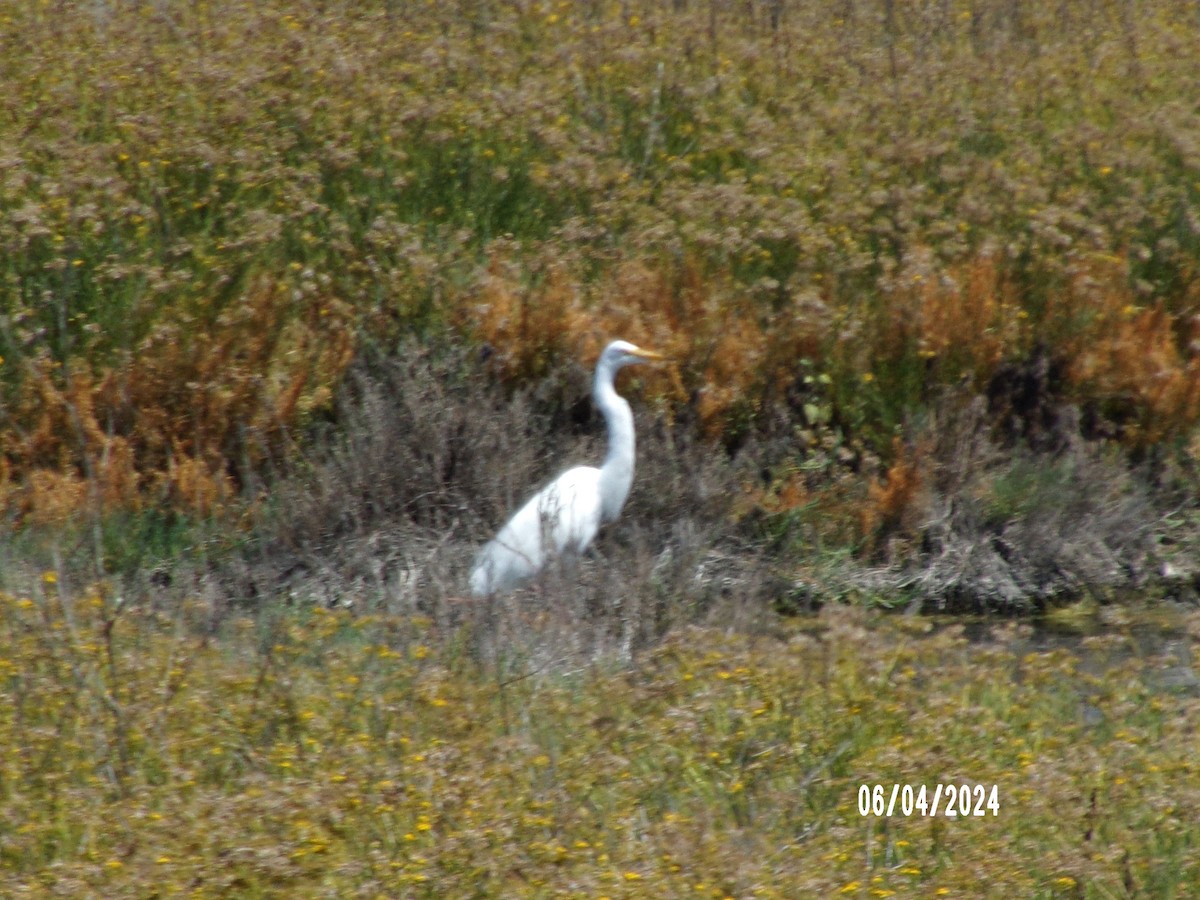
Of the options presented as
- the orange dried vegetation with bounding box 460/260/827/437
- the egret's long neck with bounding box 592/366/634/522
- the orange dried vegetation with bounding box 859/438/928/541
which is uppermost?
the orange dried vegetation with bounding box 460/260/827/437

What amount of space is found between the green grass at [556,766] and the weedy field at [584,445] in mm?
14

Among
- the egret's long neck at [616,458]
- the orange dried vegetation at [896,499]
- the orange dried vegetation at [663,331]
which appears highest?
the orange dried vegetation at [663,331]

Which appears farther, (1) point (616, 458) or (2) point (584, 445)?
(2) point (584, 445)

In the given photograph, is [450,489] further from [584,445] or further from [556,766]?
[556,766]

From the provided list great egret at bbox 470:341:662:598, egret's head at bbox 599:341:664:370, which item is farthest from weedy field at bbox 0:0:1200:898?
egret's head at bbox 599:341:664:370

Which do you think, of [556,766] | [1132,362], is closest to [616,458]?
[1132,362]

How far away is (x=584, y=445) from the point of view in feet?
20.6

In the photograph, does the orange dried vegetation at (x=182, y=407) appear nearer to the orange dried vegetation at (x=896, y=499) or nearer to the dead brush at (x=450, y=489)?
the dead brush at (x=450, y=489)

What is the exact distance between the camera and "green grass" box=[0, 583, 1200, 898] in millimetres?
2844

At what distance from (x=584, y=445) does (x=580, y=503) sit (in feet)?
2.56

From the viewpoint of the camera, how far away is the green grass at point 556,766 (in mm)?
2844

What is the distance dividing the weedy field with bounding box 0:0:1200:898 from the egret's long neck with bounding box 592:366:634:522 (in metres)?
0.26

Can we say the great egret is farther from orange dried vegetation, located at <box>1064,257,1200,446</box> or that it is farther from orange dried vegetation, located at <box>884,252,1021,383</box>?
orange dried vegetation, located at <box>1064,257,1200,446</box>

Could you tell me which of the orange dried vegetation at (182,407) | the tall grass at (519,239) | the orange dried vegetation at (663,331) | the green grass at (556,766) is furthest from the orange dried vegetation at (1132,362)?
the orange dried vegetation at (182,407)
